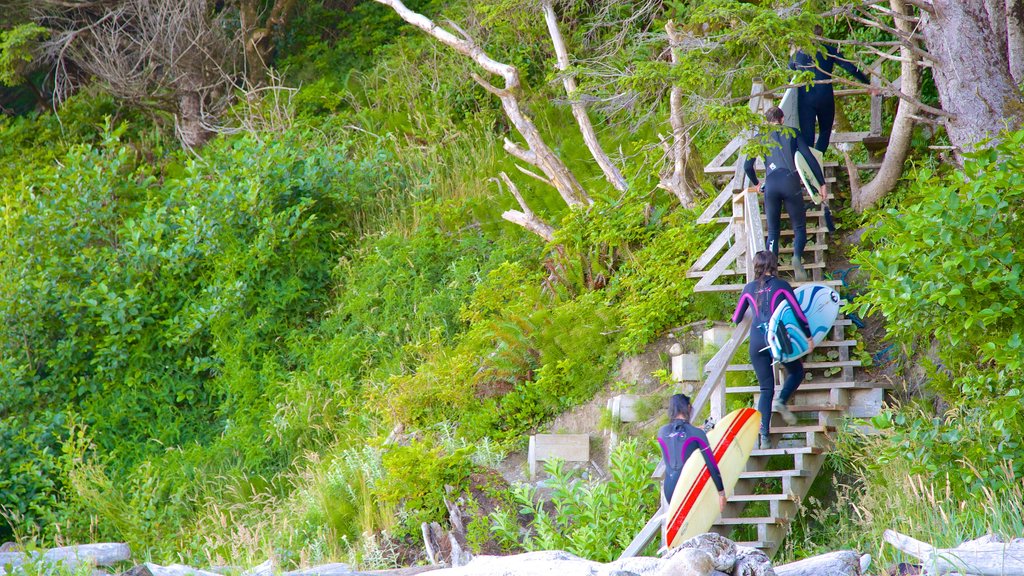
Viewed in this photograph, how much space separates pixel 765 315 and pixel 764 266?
406 mm

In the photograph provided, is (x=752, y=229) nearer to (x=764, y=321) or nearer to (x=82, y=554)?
(x=764, y=321)

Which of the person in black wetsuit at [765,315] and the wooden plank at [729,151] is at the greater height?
the wooden plank at [729,151]

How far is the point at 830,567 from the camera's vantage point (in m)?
6.06

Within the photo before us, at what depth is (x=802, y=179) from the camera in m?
10.4

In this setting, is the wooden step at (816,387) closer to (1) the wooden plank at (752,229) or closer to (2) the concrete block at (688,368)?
(2) the concrete block at (688,368)

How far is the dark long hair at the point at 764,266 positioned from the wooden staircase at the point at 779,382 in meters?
0.48

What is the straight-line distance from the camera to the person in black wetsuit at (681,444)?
25.8 feet

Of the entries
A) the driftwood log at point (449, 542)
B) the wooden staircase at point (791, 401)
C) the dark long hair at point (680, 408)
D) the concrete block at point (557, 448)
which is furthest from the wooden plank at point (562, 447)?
the dark long hair at point (680, 408)

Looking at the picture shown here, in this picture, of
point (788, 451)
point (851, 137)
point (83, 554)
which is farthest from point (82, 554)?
point (851, 137)

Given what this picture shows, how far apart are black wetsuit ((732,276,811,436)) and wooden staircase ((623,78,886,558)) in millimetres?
206

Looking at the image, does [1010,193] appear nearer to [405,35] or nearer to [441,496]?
[441,496]

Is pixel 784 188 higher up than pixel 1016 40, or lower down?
lower down

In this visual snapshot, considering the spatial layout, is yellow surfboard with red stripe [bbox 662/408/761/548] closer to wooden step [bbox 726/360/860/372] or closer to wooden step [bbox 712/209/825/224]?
wooden step [bbox 726/360/860/372]

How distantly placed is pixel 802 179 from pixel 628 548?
13.8 feet
